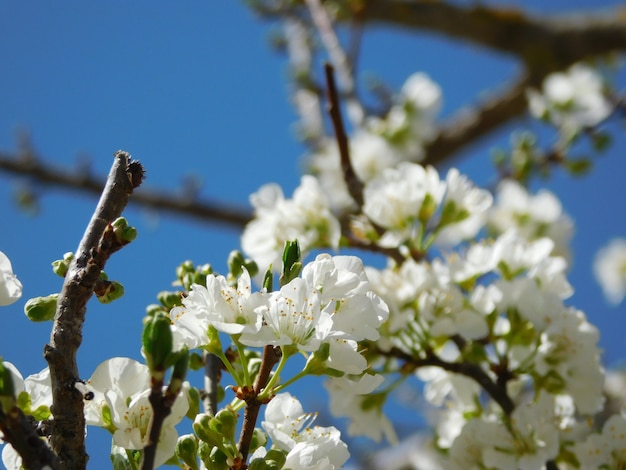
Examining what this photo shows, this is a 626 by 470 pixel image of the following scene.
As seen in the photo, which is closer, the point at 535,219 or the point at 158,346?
the point at 158,346

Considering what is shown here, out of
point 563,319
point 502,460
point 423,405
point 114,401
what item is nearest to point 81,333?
point 114,401

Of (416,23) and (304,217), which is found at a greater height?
(416,23)

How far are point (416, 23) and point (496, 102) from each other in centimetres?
79

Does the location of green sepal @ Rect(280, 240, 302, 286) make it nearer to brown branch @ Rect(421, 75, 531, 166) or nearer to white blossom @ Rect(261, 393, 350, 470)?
white blossom @ Rect(261, 393, 350, 470)

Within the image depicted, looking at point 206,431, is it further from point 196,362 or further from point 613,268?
point 613,268

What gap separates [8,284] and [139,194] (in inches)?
132

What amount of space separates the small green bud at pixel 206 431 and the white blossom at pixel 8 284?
277 millimetres

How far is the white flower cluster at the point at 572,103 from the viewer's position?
127 inches

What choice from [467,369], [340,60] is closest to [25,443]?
[467,369]

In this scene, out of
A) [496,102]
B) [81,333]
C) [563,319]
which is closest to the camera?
[81,333]

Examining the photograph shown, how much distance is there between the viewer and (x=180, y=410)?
88cm

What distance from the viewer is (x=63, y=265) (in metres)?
0.90

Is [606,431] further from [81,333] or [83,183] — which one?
[83,183]

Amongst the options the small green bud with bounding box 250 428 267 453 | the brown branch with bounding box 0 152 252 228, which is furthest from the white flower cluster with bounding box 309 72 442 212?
the small green bud with bounding box 250 428 267 453
